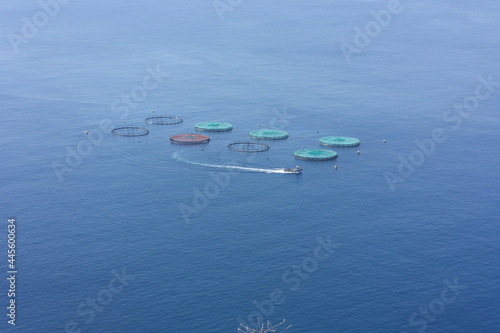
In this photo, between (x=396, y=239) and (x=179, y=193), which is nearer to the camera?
(x=396, y=239)

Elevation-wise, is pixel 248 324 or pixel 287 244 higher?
pixel 287 244

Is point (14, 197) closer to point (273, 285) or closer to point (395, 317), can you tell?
point (273, 285)

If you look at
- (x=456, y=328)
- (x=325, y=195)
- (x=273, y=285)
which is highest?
(x=325, y=195)

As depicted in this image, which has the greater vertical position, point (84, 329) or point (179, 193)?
point (179, 193)

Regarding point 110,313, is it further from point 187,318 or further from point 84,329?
point 187,318

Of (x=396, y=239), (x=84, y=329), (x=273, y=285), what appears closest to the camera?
(x=84, y=329)

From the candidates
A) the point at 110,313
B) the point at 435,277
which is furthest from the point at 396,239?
the point at 110,313

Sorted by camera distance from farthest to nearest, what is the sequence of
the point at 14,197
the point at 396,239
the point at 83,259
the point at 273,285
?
the point at 14,197
the point at 396,239
the point at 83,259
the point at 273,285

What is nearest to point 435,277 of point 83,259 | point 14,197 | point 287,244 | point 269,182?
point 287,244

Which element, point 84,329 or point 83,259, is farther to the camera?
point 83,259
